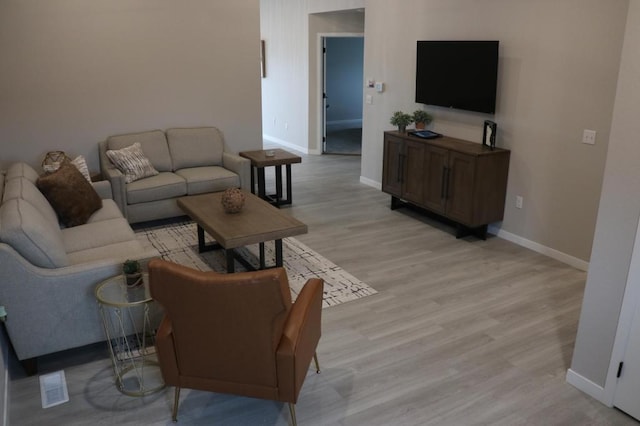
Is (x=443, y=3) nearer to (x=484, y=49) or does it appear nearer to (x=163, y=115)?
(x=484, y=49)

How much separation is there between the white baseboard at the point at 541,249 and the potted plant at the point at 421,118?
54.4 inches

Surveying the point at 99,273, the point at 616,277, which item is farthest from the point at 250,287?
Answer: the point at 616,277

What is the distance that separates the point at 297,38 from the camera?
8.85 metres

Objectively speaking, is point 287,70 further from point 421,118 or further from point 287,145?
point 421,118

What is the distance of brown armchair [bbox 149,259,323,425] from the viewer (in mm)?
2135

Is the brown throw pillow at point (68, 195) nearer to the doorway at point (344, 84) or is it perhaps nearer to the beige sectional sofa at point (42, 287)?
the beige sectional sofa at point (42, 287)

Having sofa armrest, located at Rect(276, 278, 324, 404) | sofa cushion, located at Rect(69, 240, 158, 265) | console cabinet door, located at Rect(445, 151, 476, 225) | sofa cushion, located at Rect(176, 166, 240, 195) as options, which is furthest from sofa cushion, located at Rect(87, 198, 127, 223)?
console cabinet door, located at Rect(445, 151, 476, 225)

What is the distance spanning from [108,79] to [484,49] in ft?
12.7

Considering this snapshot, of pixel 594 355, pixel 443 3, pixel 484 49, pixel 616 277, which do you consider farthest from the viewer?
pixel 443 3

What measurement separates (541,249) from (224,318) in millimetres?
3560

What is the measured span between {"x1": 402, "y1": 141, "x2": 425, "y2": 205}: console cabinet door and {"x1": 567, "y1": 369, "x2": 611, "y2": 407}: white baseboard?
9.12ft

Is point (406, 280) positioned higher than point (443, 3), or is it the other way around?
point (443, 3)

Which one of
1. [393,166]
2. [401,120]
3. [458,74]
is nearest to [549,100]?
[458,74]

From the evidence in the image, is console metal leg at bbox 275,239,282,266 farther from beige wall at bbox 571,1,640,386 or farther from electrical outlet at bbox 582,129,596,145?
electrical outlet at bbox 582,129,596,145
